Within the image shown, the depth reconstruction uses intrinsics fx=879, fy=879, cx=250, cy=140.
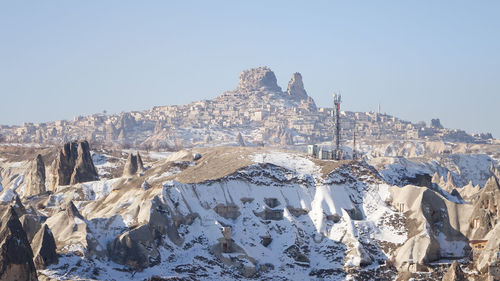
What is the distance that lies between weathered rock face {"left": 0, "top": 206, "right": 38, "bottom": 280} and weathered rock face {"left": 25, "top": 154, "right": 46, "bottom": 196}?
83.4 m

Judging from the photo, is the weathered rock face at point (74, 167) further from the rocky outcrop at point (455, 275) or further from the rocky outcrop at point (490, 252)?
the rocky outcrop at point (455, 275)

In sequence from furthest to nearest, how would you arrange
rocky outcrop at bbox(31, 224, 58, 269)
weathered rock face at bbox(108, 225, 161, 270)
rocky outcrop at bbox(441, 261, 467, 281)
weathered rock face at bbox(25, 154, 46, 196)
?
weathered rock face at bbox(25, 154, 46, 196) < weathered rock face at bbox(108, 225, 161, 270) < rocky outcrop at bbox(31, 224, 58, 269) < rocky outcrop at bbox(441, 261, 467, 281)

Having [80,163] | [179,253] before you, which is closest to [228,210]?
[179,253]

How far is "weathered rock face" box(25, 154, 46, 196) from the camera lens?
574 ft

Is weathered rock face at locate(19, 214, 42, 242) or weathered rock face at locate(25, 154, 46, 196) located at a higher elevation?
weathered rock face at locate(19, 214, 42, 242)

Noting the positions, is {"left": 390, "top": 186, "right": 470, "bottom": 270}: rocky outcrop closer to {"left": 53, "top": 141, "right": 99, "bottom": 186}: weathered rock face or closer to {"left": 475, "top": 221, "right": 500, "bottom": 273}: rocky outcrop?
{"left": 475, "top": 221, "right": 500, "bottom": 273}: rocky outcrop

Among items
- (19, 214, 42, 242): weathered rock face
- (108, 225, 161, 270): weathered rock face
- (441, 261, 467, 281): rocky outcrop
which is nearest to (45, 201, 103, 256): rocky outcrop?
(108, 225, 161, 270): weathered rock face

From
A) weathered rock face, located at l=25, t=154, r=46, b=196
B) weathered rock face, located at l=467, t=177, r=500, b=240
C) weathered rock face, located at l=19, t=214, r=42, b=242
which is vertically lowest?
weathered rock face, located at l=25, t=154, r=46, b=196

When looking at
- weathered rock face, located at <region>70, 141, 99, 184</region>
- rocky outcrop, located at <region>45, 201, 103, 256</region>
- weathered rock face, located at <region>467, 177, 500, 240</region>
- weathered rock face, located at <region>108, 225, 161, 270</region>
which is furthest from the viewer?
weathered rock face, located at <region>70, 141, 99, 184</region>

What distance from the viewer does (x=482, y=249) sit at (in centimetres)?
10881

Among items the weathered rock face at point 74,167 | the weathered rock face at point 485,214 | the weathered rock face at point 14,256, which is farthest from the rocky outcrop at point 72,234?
the weathered rock face at point 74,167

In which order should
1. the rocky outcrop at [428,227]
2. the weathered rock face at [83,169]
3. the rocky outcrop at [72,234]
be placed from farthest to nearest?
the weathered rock face at [83,169] → the rocky outcrop at [428,227] → the rocky outcrop at [72,234]

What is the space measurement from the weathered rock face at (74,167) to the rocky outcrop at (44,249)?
72733 millimetres

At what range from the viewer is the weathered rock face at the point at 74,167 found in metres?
174
